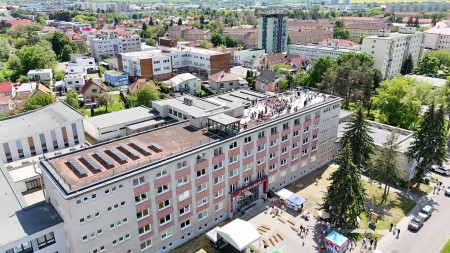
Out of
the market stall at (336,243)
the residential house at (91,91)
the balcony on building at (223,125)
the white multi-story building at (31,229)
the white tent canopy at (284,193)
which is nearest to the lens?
the white multi-story building at (31,229)

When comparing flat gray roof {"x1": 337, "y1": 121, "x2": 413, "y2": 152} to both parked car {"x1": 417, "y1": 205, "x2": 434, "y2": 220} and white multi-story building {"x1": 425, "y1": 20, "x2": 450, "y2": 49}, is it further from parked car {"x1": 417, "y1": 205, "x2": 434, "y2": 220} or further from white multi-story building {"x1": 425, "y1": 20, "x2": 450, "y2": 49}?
white multi-story building {"x1": 425, "y1": 20, "x2": 450, "y2": 49}

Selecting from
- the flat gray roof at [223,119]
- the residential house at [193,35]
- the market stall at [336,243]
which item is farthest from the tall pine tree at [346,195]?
the residential house at [193,35]

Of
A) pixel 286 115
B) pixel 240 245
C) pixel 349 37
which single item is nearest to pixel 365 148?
pixel 286 115

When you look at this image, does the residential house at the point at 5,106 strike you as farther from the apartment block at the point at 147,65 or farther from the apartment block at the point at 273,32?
the apartment block at the point at 273,32

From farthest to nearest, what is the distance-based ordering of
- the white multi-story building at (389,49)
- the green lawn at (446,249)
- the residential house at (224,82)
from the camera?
1. the white multi-story building at (389,49)
2. the residential house at (224,82)
3. the green lawn at (446,249)

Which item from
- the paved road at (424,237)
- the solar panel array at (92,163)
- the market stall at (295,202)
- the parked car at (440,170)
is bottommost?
the paved road at (424,237)

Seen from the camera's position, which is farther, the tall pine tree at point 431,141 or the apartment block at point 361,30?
the apartment block at point 361,30

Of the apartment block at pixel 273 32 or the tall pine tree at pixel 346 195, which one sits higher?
the apartment block at pixel 273 32
